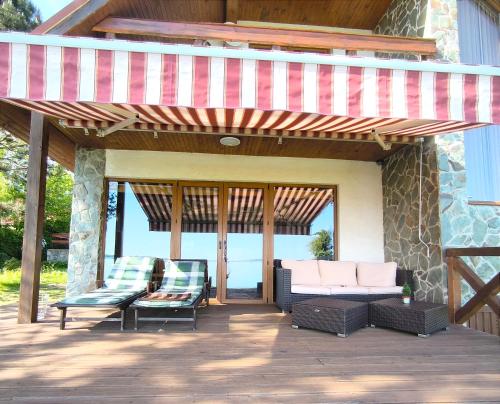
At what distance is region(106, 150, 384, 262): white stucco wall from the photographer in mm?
7879

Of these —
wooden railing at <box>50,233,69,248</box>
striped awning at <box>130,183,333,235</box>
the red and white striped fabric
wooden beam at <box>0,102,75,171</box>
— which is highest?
wooden beam at <box>0,102,75,171</box>

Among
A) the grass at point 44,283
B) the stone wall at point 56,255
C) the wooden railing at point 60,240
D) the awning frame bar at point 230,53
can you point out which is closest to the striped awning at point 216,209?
the grass at point 44,283

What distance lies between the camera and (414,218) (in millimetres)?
6863

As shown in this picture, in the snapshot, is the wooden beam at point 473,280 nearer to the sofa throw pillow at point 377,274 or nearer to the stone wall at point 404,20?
the sofa throw pillow at point 377,274

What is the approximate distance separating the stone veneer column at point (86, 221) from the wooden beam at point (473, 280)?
6381 millimetres

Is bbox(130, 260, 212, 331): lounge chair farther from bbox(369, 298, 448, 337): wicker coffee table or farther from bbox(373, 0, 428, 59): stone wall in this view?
bbox(373, 0, 428, 59): stone wall

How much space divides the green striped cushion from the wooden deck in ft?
3.92

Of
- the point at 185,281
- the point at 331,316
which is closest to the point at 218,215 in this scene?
the point at 185,281

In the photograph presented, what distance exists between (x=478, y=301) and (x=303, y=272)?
A: 2.70m

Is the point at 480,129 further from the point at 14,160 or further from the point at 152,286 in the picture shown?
the point at 14,160

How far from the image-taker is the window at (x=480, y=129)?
6418 millimetres

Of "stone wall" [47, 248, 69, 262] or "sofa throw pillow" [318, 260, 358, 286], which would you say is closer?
"sofa throw pillow" [318, 260, 358, 286]

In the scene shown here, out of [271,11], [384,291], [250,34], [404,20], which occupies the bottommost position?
[384,291]

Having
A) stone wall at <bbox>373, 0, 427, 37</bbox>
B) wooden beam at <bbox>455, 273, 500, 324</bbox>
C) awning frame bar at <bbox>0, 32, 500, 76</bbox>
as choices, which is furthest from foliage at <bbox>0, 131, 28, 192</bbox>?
wooden beam at <bbox>455, 273, 500, 324</bbox>
